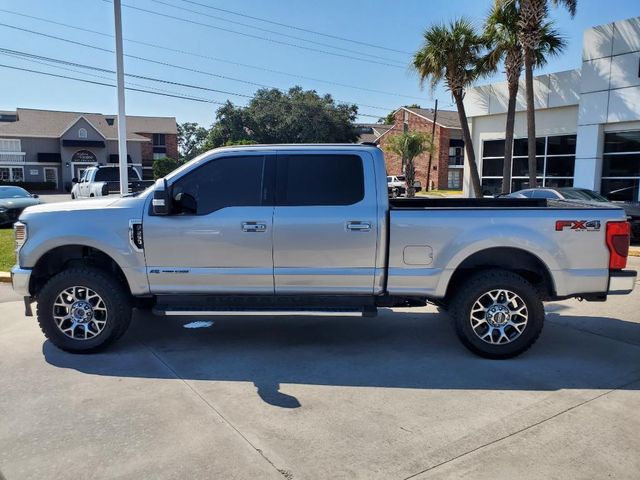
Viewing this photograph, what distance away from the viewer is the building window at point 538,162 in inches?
776

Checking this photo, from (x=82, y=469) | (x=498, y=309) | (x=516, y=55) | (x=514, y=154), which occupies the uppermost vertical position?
(x=516, y=55)

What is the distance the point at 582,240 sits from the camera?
16.2 ft

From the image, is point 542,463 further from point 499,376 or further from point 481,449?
point 499,376

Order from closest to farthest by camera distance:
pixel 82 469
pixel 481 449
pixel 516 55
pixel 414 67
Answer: pixel 82 469 → pixel 481 449 → pixel 516 55 → pixel 414 67

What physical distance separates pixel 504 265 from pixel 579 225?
0.79 m

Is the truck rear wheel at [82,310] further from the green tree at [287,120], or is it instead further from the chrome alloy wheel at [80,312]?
the green tree at [287,120]

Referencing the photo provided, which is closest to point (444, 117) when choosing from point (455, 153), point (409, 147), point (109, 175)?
point (455, 153)

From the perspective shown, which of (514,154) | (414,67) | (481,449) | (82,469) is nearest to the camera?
(82,469)

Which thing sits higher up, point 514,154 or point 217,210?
point 514,154

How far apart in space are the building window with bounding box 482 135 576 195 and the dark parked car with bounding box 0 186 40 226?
1794 centimetres

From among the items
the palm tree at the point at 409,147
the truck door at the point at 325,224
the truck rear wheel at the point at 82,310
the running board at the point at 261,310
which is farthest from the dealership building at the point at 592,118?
the palm tree at the point at 409,147

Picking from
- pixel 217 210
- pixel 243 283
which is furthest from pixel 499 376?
pixel 217 210

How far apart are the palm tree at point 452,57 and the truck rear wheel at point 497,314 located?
632 inches

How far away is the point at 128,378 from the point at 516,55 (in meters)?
17.5
